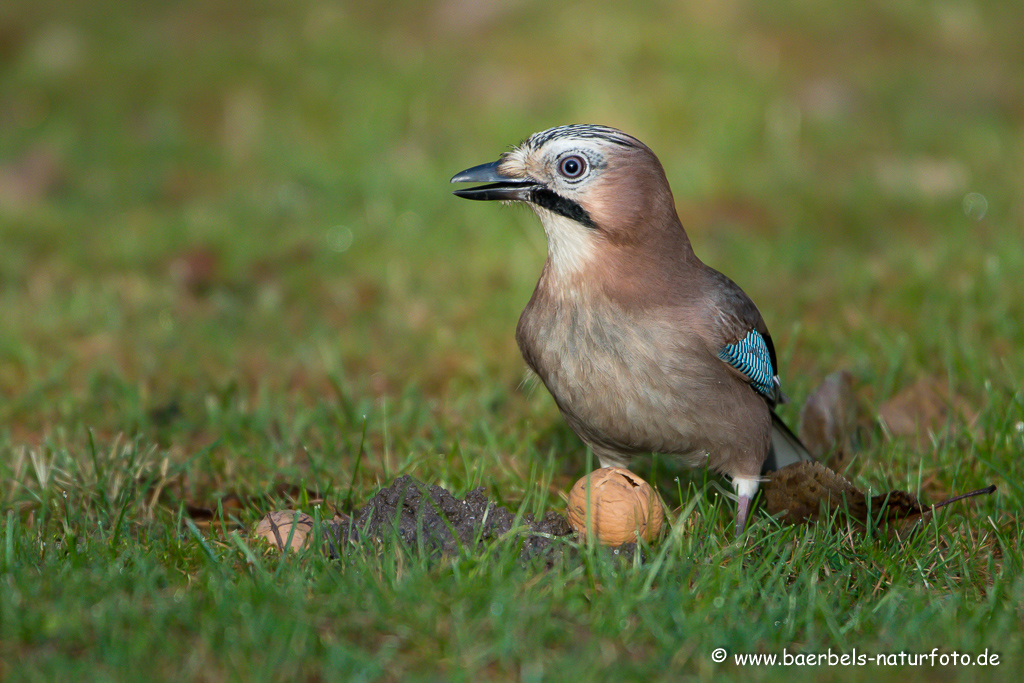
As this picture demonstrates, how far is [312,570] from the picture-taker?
2.75 m

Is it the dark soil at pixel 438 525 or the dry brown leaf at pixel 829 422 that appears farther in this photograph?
the dry brown leaf at pixel 829 422

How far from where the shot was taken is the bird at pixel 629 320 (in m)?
3.30

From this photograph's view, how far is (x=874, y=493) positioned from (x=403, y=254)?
357cm

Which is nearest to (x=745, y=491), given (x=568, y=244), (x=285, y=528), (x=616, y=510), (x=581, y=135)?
(x=616, y=510)

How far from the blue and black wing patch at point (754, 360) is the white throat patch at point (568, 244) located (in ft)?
1.87

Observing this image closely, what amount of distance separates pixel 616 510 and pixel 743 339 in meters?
0.86

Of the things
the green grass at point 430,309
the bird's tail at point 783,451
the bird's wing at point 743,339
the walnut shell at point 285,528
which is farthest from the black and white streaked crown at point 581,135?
the walnut shell at point 285,528

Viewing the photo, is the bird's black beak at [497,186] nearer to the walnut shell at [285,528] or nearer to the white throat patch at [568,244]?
the white throat patch at [568,244]

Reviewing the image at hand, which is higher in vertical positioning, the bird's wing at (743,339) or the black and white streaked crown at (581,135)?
the black and white streaked crown at (581,135)

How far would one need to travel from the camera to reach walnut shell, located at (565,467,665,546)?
3.01 m

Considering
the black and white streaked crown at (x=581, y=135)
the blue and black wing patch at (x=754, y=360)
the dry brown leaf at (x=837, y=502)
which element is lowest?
the dry brown leaf at (x=837, y=502)

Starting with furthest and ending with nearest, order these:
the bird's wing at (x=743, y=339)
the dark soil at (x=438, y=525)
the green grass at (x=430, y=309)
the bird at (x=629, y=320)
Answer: the bird's wing at (x=743, y=339) < the bird at (x=629, y=320) < the dark soil at (x=438, y=525) < the green grass at (x=430, y=309)

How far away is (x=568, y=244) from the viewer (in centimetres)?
347

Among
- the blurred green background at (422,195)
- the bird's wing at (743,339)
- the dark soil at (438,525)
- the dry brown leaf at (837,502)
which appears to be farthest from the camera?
the blurred green background at (422,195)
